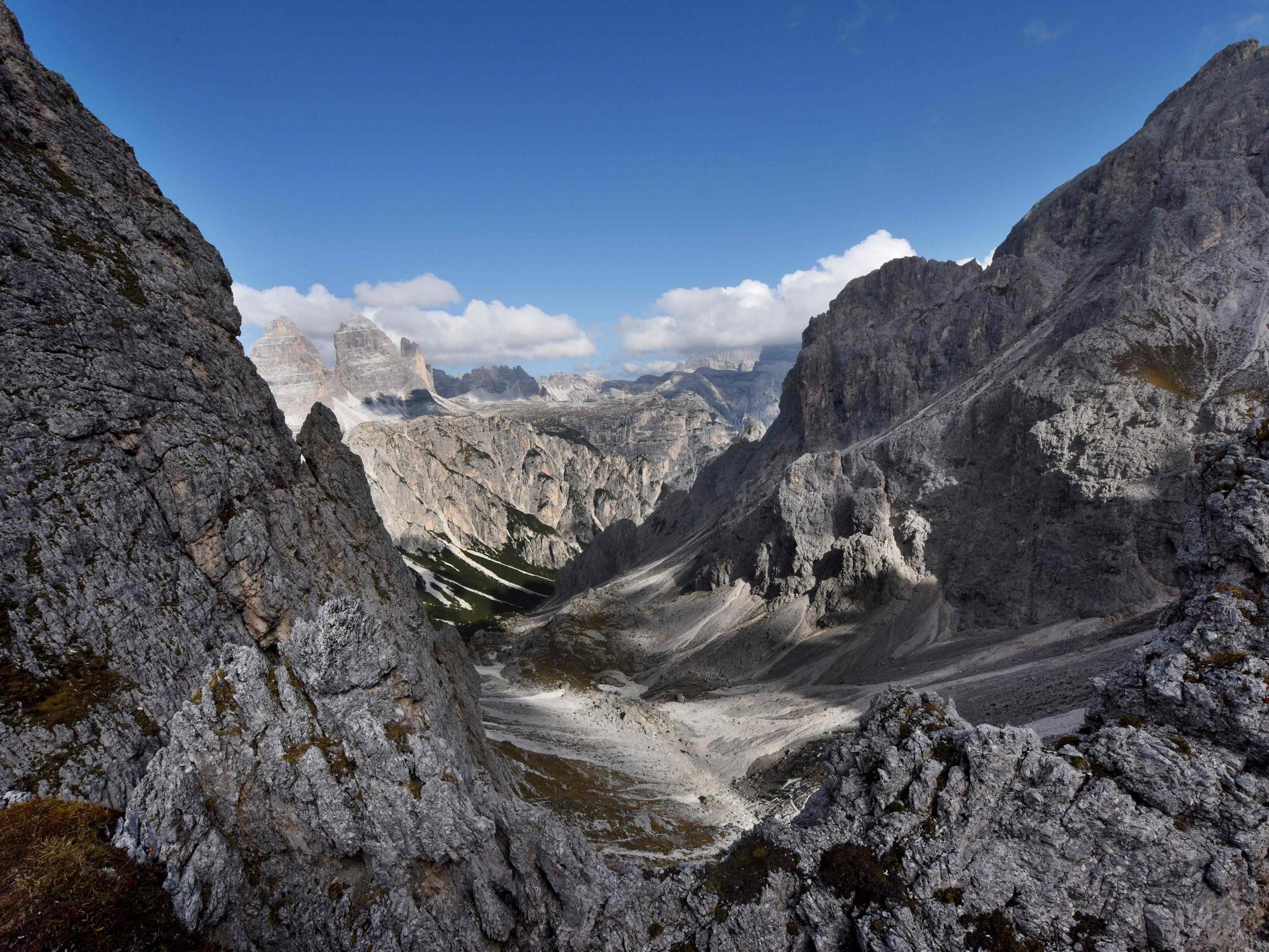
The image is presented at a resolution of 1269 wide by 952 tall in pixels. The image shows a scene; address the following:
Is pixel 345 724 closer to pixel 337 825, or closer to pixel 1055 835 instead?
pixel 337 825

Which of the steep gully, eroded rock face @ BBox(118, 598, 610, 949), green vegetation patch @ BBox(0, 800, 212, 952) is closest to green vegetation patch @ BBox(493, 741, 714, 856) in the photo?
the steep gully

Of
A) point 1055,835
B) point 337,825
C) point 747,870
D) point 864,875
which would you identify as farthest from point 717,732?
point 337,825

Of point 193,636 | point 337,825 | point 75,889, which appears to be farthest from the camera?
point 193,636

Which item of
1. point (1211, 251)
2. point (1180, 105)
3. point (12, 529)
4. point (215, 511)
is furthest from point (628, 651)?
point (1180, 105)

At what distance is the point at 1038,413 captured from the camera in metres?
92.3

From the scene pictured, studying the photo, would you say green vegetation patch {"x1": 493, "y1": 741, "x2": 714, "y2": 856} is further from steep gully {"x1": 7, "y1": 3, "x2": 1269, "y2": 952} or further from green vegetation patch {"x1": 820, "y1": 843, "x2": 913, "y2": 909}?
green vegetation patch {"x1": 820, "y1": 843, "x2": 913, "y2": 909}

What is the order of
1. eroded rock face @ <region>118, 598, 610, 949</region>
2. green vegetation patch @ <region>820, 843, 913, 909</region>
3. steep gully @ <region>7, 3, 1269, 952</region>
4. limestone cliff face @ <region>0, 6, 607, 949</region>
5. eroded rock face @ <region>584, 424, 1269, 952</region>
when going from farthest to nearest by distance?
1. green vegetation patch @ <region>820, 843, 913, 909</region>
2. eroded rock face @ <region>584, 424, 1269, 952</region>
3. steep gully @ <region>7, 3, 1269, 952</region>
4. limestone cliff face @ <region>0, 6, 607, 949</region>
5. eroded rock face @ <region>118, 598, 610, 949</region>

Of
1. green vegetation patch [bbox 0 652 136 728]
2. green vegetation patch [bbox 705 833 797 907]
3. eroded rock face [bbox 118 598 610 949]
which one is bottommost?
green vegetation patch [bbox 705 833 797 907]

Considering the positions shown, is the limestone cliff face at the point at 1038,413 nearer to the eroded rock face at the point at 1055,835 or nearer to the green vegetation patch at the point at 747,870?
the eroded rock face at the point at 1055,835

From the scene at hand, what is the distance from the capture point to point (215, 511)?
28.3 metres

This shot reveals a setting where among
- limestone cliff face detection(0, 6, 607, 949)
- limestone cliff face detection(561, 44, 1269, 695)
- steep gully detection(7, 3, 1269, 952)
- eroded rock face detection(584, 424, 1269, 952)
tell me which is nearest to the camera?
limestone cliff face detection(0, 6, 607, 949)

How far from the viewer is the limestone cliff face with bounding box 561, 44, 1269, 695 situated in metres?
77.8

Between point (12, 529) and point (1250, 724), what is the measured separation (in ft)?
145

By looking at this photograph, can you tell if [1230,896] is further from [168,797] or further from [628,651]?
[628,651]
